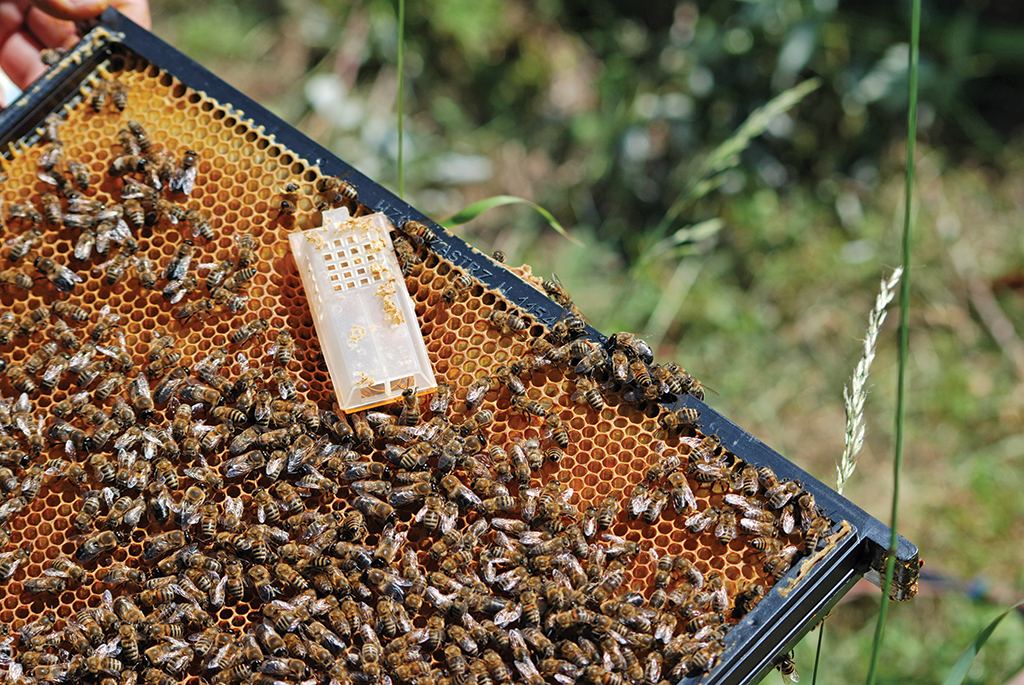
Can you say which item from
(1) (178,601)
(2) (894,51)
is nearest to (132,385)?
(1) (178,601)

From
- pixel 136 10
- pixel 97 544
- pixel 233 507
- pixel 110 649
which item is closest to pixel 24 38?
pixel 136 10

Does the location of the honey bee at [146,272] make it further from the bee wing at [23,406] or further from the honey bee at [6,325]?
the bee wing at [23,406]

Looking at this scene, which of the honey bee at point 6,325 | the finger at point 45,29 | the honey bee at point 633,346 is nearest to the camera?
the honey bee at point 633,346

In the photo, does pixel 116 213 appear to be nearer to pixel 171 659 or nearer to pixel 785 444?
pixel 171 659

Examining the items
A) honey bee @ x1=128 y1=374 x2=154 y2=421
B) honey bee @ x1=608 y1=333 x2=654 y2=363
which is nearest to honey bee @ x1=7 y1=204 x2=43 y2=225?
honey bee @ x1=128 y1=374 x2=154 y2=421

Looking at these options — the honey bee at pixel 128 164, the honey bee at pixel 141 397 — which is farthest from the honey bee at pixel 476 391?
the honey bee at pixel 128 164
